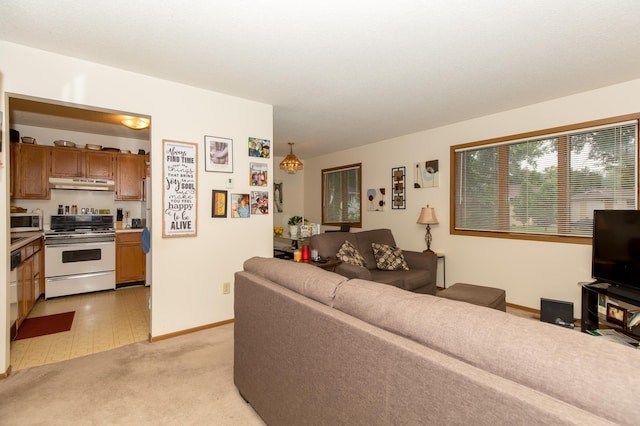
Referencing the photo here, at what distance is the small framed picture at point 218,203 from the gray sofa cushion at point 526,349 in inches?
98.9

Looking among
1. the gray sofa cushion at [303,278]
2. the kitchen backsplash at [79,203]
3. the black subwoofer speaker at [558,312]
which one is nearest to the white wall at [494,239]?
the black subwoofer speaker at [558,312]

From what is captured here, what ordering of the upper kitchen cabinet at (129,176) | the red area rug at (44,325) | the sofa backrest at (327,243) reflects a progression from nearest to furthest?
the red area rug at (44,325) → the sofa backrest at (327,243) → the upper kitchen cabinet at (129,176)

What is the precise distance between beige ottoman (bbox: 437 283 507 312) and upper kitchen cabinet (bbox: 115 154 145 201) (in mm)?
4846

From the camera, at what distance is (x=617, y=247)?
Answer: 2.62 m

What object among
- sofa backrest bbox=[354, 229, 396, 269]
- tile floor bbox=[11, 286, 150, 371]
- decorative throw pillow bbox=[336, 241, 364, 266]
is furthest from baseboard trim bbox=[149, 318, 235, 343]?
sofa backrest bbox=[354, 229, 396, 269]

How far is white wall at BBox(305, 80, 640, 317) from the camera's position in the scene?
3.24 metres

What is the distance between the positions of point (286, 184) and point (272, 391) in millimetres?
5895

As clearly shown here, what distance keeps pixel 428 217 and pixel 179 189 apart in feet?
10.8

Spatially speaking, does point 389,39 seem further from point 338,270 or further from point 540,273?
point 540,273

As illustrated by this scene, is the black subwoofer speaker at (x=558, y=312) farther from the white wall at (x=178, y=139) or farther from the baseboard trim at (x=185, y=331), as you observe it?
the baseboard trim at (x=185, y=331)

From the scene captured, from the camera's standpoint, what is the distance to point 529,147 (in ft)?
12.0

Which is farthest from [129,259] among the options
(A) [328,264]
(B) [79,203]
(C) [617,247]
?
(C) [617,247]

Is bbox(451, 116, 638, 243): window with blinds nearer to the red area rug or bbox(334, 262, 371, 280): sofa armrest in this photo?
bbox(334, 262, 371, 280): sofa armrest

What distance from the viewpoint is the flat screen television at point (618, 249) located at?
249 cm
